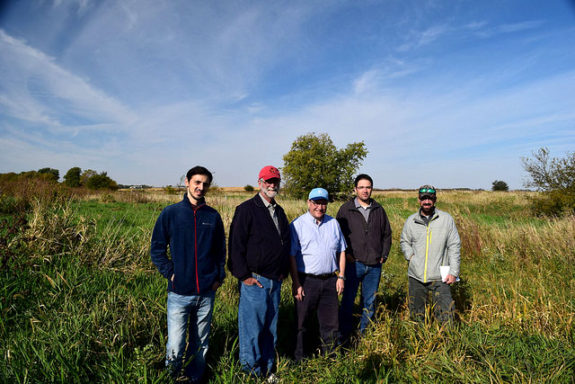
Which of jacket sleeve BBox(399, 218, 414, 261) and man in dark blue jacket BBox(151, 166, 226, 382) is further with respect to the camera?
jacket sleeve BBox(399, 218, 414, 261)

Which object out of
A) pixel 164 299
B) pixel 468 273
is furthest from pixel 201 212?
pixel 468 273

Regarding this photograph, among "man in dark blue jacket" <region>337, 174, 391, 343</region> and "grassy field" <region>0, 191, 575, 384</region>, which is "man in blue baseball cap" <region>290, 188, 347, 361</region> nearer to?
"grassy field" <region>0, 191, 575, 384</region>

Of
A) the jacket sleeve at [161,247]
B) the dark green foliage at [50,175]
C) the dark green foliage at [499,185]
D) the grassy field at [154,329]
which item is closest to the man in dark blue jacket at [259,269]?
the grassy field at [154,329]

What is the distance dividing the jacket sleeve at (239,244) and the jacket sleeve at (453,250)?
2.68m

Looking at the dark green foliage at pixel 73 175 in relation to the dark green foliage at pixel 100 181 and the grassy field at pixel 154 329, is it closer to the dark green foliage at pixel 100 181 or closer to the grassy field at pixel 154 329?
the dark green foliage at pixel 100 181

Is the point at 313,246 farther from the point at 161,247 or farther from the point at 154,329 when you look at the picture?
the point at 154,329

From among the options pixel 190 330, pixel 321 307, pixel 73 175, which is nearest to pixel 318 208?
pixel 321 307

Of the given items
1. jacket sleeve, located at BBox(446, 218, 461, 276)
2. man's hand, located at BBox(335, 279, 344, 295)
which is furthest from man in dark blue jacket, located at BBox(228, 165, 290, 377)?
jacket sleeve, located at BBox(446, 218, 461, 276)

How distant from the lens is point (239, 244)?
291 centimetres

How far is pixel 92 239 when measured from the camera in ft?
19.4

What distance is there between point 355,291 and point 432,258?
1.12m

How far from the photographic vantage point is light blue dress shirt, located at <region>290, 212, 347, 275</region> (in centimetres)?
330

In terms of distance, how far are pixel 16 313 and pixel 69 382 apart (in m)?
2.04

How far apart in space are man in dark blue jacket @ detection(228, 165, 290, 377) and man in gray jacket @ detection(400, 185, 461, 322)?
1997 millimetres
